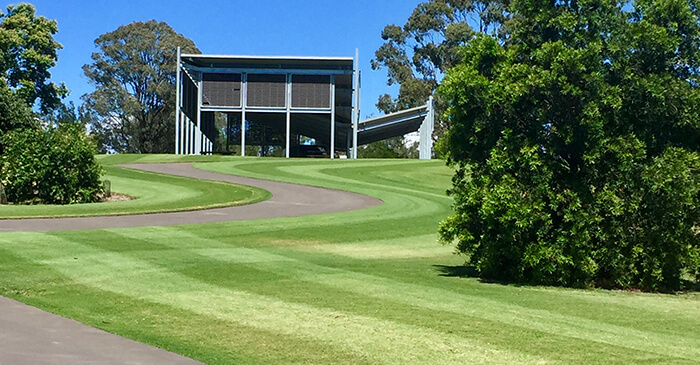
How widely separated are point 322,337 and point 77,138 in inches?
989

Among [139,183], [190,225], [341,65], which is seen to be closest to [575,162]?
[190,225]

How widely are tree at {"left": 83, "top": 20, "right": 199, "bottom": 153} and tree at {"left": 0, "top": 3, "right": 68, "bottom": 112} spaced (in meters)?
16.6

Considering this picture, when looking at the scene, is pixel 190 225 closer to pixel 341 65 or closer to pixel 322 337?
pixel 322 337

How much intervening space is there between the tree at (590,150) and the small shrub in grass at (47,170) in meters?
19.4

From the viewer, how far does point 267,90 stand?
226 feet

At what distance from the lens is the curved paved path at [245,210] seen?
21750 mm

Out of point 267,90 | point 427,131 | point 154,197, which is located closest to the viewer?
point 154,197

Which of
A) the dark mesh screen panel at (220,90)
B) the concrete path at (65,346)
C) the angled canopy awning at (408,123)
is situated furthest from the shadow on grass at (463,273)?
the angled canopy awning at (408,123)

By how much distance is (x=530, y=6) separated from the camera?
1557 cm

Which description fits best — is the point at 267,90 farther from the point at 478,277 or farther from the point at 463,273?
the point at 478,277

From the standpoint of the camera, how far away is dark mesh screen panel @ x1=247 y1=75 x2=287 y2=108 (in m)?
68.8

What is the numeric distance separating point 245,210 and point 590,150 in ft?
50.7

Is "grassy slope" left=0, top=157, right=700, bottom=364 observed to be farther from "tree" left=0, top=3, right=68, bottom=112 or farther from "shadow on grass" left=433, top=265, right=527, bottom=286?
"tree" left=0, top=3, right=68, bottom=112

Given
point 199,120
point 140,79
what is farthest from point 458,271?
point 140,79
